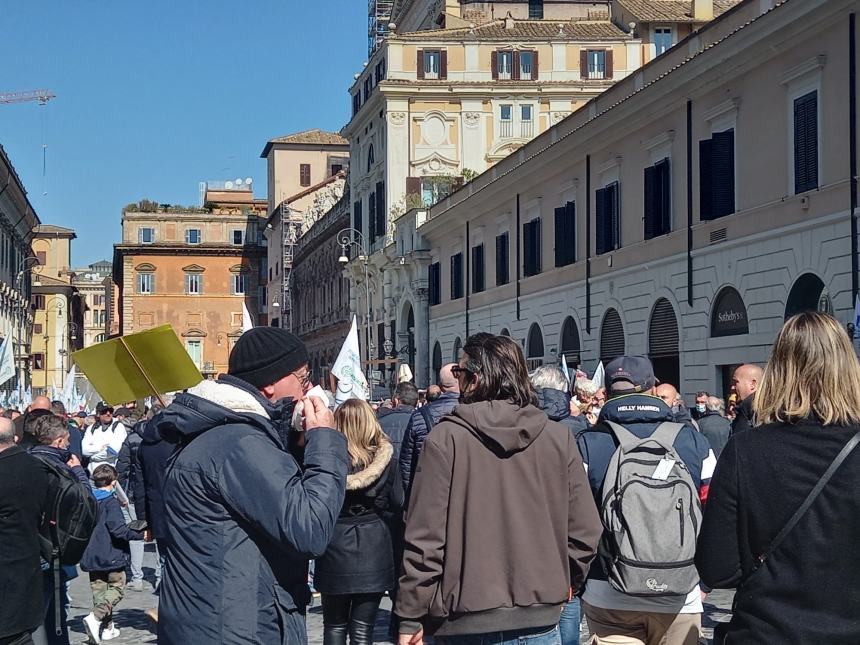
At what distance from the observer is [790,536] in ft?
12.6

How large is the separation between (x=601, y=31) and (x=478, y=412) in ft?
156

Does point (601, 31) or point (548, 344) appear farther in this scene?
point (601, 31)

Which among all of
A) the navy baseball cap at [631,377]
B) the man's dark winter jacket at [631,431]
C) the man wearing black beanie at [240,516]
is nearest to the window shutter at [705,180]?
the navy baseball cap at [631,377]

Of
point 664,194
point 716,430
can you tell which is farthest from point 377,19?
point 716,430

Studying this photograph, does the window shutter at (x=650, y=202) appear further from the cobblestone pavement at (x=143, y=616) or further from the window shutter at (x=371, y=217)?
the window shutter at (x=371, y=217)

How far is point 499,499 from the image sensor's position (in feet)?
15.6

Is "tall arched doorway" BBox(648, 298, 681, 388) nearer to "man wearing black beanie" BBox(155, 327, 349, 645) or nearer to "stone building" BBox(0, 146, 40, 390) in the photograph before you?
"man wearing black beanie" BBox(155, 327, 349, 645)

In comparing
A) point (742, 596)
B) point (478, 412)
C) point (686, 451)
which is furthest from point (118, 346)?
point (742, 596)

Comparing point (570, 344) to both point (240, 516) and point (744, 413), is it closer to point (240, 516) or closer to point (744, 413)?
point (744, 413)

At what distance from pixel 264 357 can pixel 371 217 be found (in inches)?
2026

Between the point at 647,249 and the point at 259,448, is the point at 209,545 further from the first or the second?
the point at 647,249

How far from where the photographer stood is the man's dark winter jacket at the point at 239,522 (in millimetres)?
4160

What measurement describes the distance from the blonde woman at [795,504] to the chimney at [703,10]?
43805mm

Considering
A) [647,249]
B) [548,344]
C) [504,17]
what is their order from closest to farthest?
[647,249], [548,344], [504,17]
